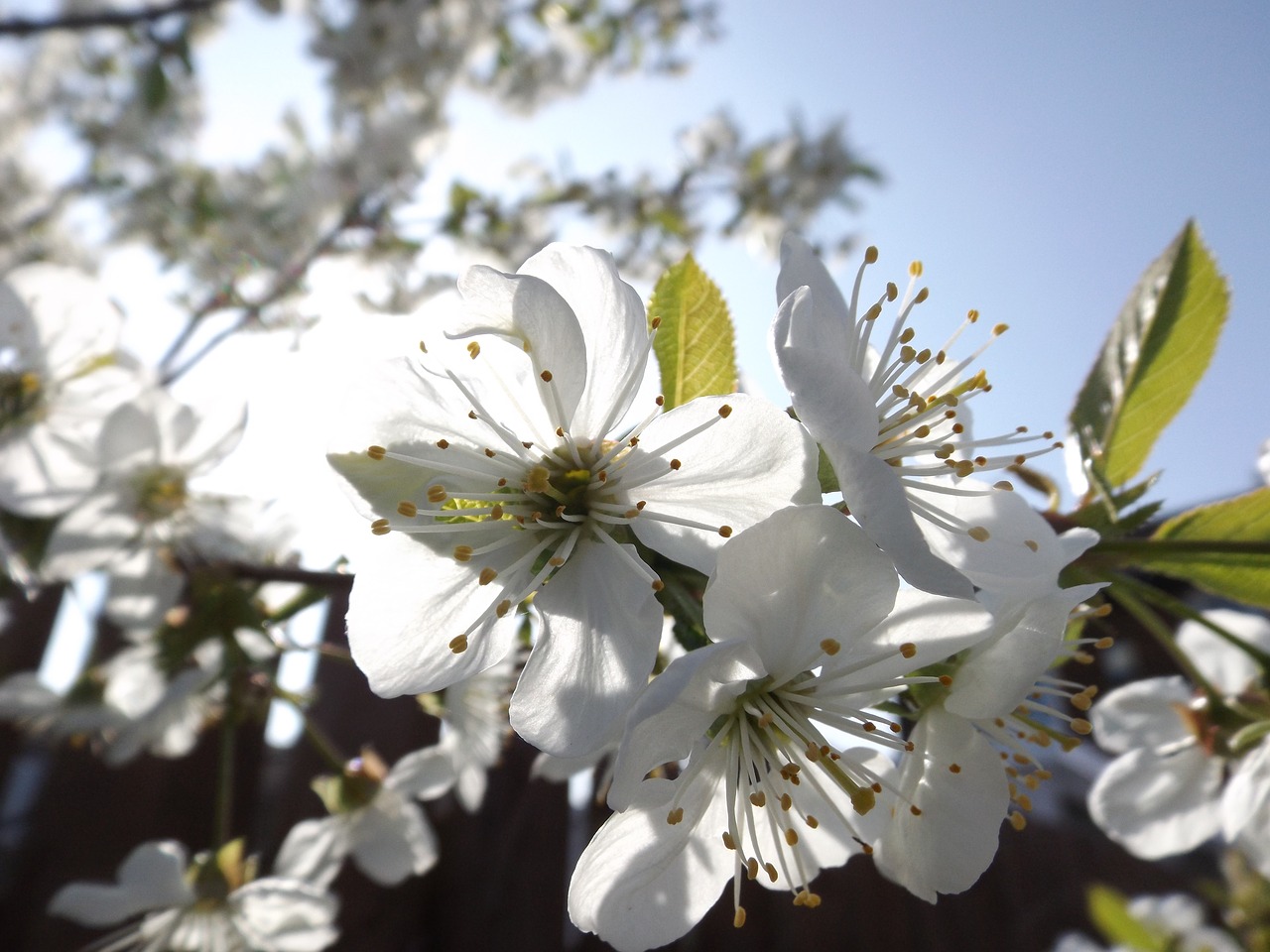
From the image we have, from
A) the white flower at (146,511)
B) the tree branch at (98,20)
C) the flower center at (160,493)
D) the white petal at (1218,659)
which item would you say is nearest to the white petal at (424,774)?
the white flower at (146,511)

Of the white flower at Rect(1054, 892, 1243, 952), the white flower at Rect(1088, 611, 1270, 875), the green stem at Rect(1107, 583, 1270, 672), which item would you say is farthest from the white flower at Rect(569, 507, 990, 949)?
the white flower at Rect(1054, 892, 1243, 952)

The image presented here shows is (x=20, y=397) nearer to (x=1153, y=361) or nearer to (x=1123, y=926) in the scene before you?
(x=1153, y=361)

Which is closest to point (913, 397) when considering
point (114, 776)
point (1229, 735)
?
point (1229, 735)

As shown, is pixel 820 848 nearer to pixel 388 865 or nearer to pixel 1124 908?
pixel 388 865

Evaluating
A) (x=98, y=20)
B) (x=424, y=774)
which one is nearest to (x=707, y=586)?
(x=424, y=774)

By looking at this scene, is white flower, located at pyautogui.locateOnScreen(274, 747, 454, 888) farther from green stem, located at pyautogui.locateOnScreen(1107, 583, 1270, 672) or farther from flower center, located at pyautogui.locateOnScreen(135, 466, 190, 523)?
green stem, located at pyautogui.locateOnScreen(1107, 583, 1270, 672)
